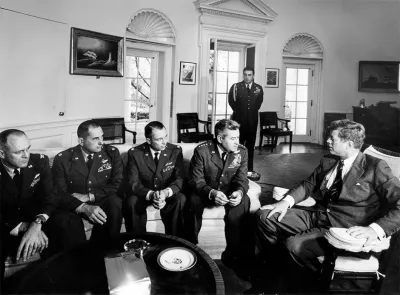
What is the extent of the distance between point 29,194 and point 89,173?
45 cm

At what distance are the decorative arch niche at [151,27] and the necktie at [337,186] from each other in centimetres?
428

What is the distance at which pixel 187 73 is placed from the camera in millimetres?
6359

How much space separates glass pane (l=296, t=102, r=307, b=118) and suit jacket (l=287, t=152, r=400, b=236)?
6.06 m

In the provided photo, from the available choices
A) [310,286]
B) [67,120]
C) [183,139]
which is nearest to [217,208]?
[310,286]

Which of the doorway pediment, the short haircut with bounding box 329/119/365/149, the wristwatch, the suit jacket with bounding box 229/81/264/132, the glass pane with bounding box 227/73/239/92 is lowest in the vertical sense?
the wristwatch

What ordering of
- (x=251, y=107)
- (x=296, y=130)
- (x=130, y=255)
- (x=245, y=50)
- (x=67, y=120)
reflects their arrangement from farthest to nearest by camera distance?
(x=296, y=130)
(x=245, y=50)
(x=251, y=107)
(x=67, y=120)
(x=130, y=255)

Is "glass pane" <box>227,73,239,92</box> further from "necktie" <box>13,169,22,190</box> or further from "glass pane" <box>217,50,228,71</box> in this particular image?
"necktie" <box>13,169,22,190</box>

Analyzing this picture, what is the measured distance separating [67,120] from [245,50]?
4063 millimetres

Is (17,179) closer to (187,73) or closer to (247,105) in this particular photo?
(247,105)

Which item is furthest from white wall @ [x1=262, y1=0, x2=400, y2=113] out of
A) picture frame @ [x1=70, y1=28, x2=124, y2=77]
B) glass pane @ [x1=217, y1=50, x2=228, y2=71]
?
picture frame @ [x1=70, y1=28, x2=124, y2=77]

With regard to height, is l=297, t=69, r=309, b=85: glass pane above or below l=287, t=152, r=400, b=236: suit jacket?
above

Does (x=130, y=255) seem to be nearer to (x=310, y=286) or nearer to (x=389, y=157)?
(x=310, y=286)

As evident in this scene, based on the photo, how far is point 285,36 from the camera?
7254mm

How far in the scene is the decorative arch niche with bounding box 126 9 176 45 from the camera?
5617mm
